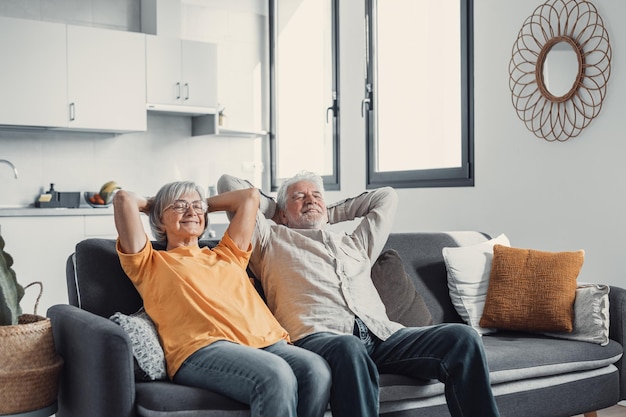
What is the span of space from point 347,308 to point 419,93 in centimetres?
262

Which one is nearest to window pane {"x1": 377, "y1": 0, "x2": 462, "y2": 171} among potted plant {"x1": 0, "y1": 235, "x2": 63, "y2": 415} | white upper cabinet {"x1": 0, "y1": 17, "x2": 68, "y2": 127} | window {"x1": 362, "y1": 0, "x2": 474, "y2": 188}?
window {"x1": 362, "y1": 0, "x2": 474, "y2": 188}

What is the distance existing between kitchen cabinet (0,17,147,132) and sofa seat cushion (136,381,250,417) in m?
3.39

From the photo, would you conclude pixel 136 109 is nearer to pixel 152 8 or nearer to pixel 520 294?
pixel 152 8

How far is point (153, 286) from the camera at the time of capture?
8.20ft

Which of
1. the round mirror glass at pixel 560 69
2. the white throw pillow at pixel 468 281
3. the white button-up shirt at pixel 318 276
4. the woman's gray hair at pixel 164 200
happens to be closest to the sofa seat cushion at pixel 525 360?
the white throw pillow at pixel 468 281

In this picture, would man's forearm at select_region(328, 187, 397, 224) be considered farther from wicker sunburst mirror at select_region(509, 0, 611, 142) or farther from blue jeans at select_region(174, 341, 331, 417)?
wicker sunburst mirror at select_region(509, 0, 611, 142)

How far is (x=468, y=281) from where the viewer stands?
10.5 ft

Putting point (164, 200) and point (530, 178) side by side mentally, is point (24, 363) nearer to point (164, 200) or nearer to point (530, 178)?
point (164, 200)

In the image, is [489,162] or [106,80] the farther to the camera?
[106,80]

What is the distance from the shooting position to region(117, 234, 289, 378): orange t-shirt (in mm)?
2396

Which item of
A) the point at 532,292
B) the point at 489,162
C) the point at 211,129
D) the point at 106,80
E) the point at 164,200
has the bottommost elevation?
the point at 532,292

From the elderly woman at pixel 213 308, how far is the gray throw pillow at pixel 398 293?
0.56 meters

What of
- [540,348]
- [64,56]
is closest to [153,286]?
[540,348]

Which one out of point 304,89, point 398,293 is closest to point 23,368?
point 398,293
